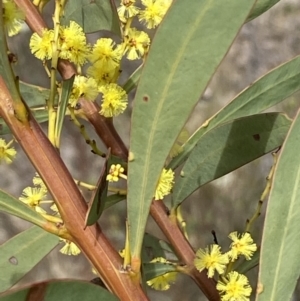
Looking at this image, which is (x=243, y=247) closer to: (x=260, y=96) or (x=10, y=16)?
(x=260, y=96)

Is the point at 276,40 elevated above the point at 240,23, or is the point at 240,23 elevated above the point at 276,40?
the point at 276,40

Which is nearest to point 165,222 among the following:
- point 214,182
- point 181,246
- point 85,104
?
point 181,246

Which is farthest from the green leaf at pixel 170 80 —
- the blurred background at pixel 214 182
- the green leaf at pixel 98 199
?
the blurred background at pixel 214 182

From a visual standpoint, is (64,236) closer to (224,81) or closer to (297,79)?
(297,79)

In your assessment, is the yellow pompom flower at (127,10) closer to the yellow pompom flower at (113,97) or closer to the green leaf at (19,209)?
the yellow pompom flower at (113,97)

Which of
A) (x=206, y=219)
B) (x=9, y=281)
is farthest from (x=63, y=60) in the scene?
(x=206, y=219)

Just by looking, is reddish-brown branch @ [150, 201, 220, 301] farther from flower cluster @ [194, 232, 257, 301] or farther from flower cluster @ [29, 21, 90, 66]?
flower cluster @ [29, 21, 90, 66]
